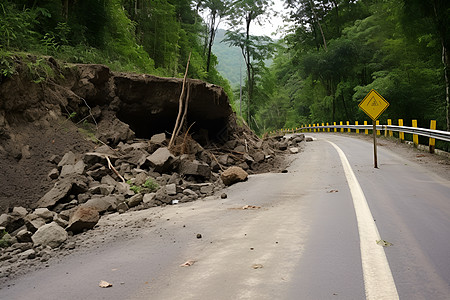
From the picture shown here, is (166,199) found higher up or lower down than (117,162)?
lower down

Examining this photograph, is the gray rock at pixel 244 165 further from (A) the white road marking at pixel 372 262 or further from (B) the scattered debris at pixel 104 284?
(B) the scattered debris at pixel 104 284

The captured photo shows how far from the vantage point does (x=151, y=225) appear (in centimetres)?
498

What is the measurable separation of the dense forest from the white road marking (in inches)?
306

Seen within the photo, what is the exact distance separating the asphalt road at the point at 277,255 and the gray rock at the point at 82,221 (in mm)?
775

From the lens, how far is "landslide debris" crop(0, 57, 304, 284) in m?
5.18

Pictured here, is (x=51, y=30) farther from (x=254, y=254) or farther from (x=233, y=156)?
(x=254, y=254)

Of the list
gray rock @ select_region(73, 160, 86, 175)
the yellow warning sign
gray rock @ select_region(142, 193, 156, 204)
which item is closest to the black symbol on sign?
the yellow warning sign

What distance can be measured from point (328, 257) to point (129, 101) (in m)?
9.30

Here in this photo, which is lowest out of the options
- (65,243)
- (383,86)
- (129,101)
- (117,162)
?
(65,243)

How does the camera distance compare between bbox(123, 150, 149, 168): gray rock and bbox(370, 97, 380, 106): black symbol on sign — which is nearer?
bbox(123, 150, 149, 168): gray rock

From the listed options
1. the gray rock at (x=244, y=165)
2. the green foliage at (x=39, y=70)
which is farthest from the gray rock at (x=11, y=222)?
the gray rock at (x=244, y=165)

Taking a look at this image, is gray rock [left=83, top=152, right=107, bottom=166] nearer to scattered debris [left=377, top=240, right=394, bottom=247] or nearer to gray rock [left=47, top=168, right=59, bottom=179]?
gray rock [left=47, top=168, right=59, bottom=179]

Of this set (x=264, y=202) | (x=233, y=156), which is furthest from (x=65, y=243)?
(x=233, y=156)

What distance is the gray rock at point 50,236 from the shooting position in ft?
14.3
